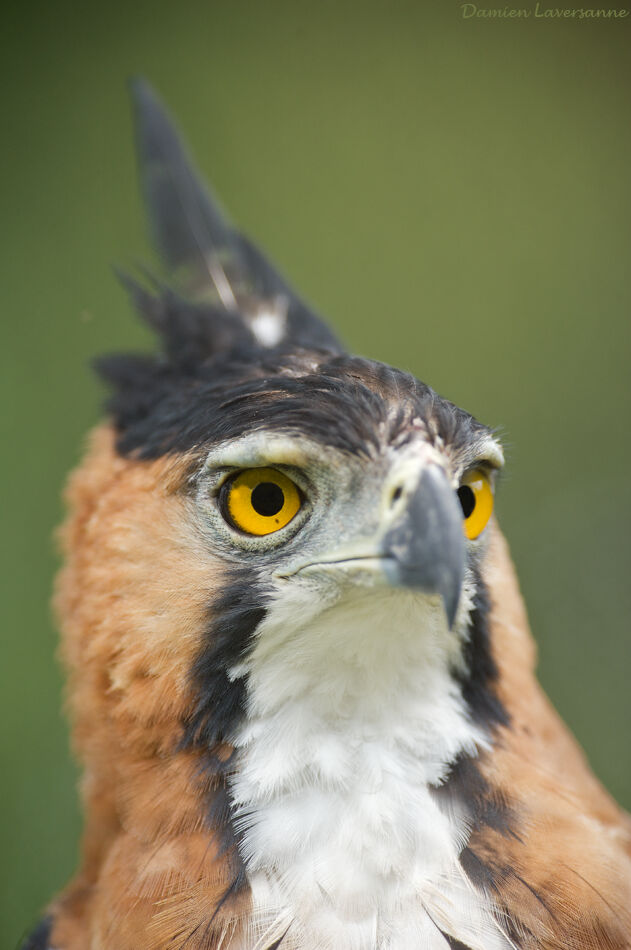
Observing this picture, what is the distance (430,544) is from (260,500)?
393 millimetres

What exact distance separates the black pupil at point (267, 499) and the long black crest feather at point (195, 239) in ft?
3.66

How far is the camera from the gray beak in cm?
163

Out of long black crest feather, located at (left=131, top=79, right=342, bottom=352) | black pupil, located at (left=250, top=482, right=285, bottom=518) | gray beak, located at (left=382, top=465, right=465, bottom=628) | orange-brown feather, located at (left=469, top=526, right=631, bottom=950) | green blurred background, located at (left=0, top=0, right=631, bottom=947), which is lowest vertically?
orange-brown feather, located at (left=469, top=526, right=631, bottom=950)

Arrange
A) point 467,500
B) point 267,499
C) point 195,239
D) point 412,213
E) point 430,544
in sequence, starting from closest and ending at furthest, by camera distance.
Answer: point 430,544
point 267,499
point 467,500
point 195,239
point 412,213

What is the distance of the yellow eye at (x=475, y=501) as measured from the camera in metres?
1.96

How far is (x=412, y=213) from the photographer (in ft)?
19.8

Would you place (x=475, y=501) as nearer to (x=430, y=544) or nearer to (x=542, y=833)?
(x=430, y=544)

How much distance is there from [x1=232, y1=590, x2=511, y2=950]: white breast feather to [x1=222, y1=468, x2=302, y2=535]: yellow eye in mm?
153

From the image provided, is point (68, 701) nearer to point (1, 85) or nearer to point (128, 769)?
point (128, 769)

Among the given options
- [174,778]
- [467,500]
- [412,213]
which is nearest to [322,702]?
[174,778]

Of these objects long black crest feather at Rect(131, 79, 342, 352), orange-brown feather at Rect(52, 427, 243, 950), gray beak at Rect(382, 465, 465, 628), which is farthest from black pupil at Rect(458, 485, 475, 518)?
long black crest feather at Rect(131, 79, 342, 352)

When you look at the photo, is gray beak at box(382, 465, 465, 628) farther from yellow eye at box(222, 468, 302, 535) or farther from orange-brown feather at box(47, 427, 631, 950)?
orange-brown feather at box(47, 427, 631, 950)

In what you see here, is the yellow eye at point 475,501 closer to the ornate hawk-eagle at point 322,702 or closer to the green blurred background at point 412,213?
the ornate hawk-eagle at point 322,702

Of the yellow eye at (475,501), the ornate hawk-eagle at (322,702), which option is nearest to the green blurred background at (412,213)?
the ornate hawk-eagle at (322,702)
